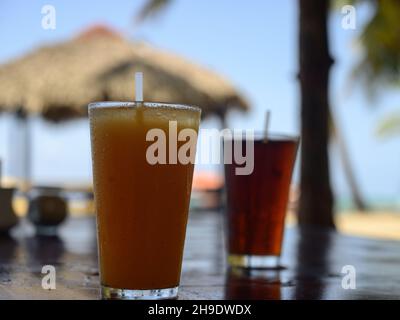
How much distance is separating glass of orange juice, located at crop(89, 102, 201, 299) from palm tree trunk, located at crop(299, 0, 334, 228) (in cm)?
284

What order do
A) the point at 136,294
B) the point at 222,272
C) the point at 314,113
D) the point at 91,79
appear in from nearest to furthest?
the point at 136,294, the point at 222,272, the point at 314,113, the point at 91,79

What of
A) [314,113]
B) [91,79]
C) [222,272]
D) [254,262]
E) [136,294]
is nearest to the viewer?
[136,294]

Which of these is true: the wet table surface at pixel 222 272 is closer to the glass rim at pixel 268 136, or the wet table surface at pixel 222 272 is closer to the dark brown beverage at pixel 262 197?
the dark brown beverage at pixel 262 197

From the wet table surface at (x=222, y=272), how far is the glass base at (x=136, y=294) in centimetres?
1

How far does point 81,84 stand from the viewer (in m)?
7.32

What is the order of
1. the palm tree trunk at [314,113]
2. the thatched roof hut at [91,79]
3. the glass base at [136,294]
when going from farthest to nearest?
the thatched roof hut at [91,79], the palm tree trunk at [314,113], the glass base at [136,294]

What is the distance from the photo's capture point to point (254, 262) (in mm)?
1005

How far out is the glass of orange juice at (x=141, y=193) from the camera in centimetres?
68

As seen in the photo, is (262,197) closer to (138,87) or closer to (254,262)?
(254,262)

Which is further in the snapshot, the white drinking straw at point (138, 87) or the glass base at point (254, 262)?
the glass base at point (254, 262)

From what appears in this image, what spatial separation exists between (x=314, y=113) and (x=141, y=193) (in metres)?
2.91

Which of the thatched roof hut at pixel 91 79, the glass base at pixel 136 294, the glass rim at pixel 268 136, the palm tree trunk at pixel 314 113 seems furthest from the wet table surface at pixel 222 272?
the thatched roof hut at pixel 91 79

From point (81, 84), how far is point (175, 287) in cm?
683

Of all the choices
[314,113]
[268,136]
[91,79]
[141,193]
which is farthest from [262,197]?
[91,79]
